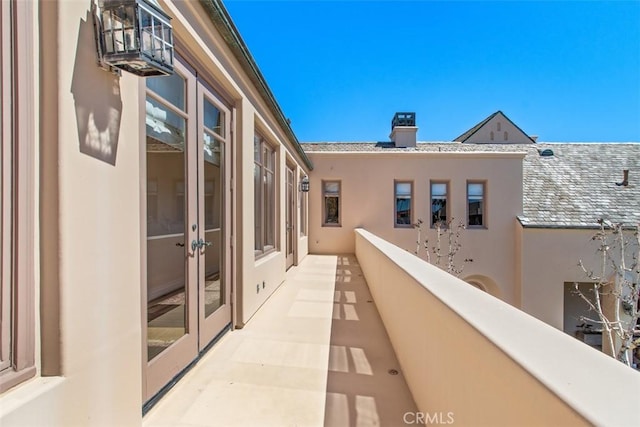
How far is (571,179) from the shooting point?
13.2 meters

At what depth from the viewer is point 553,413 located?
2.77 ft

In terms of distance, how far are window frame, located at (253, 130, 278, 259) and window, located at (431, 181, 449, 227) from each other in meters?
8.06

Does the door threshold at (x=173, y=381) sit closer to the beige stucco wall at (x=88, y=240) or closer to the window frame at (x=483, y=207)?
the beige stucco wall at (x=88, y=240)

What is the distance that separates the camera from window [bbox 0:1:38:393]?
106cm

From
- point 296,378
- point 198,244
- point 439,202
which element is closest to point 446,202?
point 439,202

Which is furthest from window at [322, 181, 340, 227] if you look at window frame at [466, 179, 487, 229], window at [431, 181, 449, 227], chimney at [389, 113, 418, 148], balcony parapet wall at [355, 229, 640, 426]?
balcony parapet wall at [355, 229, 640, 426]

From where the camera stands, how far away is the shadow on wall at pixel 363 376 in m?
2.05

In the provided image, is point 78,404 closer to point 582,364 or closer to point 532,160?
point 582,364

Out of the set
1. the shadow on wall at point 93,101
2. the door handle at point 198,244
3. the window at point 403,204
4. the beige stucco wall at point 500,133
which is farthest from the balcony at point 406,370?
the beige stucco wall at point 500,133

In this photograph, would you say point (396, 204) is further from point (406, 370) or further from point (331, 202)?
point (406, 370)

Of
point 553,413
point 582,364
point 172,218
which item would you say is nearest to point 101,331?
point 172,218

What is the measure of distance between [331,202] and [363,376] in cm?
945

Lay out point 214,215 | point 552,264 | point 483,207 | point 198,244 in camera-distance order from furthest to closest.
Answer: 1. point 483,207
2. point 552,264
3. point 214,215
4. point 198,244

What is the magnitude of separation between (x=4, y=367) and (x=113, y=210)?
73 cm
